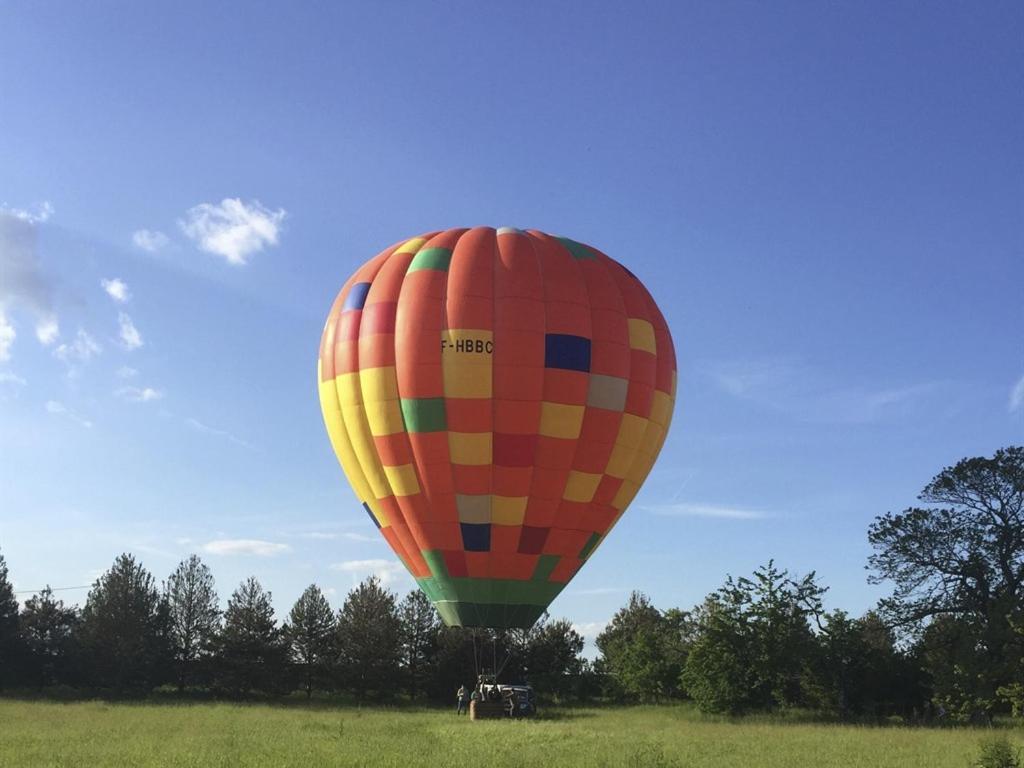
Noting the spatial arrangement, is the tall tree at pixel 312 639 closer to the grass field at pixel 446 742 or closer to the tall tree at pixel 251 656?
the tall tree at pixel 251 656

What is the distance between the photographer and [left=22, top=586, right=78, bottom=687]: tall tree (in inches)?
2334

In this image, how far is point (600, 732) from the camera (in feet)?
95.6

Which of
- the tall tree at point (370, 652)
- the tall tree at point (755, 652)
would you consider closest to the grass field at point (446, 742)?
the tall tree at point (755, 652)

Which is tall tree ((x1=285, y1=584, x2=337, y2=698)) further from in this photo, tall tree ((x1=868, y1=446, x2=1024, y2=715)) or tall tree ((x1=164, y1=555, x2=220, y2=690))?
tall tree ((x1=868, y1=446, x2=1024, y2=715))

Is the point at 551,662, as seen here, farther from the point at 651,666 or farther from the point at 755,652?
A: the point at 755,652

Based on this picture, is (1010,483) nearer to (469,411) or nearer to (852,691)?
(852,691)

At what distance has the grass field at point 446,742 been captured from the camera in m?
20.8

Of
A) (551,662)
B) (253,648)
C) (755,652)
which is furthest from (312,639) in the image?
(755,652)

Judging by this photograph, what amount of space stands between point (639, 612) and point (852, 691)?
140ft

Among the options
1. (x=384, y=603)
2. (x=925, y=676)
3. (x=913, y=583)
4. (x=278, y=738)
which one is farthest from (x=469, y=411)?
(x=384, y=603)

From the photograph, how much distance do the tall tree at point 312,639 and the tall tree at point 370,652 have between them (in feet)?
4.23

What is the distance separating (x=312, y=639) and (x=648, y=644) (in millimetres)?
21644

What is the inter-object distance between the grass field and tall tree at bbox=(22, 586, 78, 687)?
24619mm

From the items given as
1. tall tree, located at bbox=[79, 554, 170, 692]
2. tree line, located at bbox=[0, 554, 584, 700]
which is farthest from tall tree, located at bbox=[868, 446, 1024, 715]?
tall tree, located at bbox=[79, 554, 170, 692]
